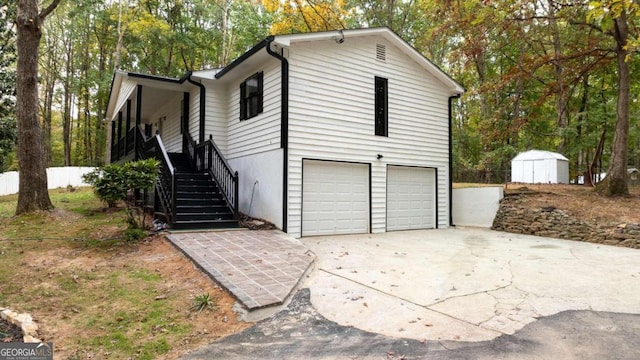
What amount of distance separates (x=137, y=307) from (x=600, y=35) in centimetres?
1606

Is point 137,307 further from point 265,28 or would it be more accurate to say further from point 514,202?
point 265,28

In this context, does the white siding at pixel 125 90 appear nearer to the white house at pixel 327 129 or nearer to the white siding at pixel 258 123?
the white house at pixel 327 129

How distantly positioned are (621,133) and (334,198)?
340 inches

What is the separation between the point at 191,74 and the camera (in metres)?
10.3

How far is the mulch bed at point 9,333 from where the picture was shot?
10.7ft

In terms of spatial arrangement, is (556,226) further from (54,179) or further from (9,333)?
(54,179)

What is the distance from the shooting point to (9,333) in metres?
3.38

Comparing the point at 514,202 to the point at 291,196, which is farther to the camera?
the point at 514,202

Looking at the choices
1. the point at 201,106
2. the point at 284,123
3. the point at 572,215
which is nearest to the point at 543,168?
the point at 572,215

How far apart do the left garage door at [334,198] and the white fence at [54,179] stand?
16.0 meters

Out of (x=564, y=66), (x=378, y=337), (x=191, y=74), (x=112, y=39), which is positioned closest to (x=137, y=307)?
(x=378, y=337)

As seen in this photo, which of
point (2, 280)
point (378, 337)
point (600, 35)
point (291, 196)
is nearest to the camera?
point (378, 337)

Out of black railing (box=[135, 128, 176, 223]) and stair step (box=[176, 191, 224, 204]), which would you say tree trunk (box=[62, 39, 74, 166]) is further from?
stair step (box=[176, 191, 224, 204])

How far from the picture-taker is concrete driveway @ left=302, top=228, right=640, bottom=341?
A: 3.46 metres
